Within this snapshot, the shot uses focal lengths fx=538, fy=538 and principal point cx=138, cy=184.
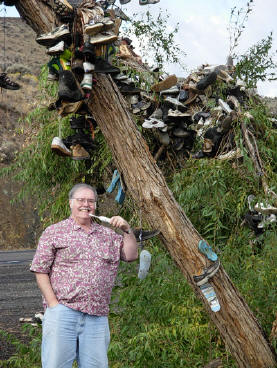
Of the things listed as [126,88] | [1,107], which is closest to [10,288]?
[126,88]

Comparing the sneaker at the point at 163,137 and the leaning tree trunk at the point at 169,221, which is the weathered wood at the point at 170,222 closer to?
the leaning tree trunk at the point at 169,221

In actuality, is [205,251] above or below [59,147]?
below

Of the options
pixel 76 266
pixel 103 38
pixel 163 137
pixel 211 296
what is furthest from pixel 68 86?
pixel 163 137

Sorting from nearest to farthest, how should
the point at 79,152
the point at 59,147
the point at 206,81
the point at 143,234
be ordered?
the point at 143,234, the point at 59,147, the point at 79,152, the point at 206,81

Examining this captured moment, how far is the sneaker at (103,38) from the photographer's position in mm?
3088

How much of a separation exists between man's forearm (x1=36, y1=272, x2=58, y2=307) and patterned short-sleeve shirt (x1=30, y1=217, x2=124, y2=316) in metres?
0.03

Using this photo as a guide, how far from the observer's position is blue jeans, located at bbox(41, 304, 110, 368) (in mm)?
2797

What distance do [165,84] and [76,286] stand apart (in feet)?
8.30

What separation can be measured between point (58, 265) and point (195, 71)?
3.19 m

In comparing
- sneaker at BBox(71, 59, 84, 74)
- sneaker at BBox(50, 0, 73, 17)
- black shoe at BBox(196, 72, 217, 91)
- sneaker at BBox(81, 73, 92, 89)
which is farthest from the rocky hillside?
black shoe at BBox(196, 72, 217, 91)

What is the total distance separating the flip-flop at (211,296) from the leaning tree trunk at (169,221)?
0.23 ft

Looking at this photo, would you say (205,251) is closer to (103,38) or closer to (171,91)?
(103,38)

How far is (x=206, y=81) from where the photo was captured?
505cm

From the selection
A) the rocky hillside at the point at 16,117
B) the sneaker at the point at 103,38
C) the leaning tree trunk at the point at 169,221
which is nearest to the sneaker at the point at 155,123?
the leaning tree trunk at the point at 169,221
